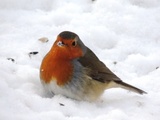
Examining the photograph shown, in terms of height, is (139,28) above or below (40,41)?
above

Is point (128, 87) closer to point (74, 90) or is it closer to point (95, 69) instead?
point (95, 69)

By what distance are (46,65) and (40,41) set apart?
1.06 m

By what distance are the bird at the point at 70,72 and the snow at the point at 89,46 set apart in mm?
91

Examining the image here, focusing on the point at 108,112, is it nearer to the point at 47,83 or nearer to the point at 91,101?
the point at 91,101

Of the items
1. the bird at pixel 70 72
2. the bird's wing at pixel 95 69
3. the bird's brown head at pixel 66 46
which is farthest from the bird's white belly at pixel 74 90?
the bird's brown head at pixel 66 46

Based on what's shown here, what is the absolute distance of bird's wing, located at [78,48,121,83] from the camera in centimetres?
491

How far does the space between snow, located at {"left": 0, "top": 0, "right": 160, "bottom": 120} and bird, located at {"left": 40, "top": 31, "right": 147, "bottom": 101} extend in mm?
91

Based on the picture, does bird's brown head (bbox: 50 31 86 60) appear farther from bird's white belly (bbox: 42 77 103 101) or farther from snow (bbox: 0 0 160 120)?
snow (bbox: 0 0 160 120)

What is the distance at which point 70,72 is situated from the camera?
15.6 ft

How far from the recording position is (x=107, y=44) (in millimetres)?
6090

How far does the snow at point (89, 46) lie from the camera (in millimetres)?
4367

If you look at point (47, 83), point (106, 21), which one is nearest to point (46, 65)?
point (47, 83)

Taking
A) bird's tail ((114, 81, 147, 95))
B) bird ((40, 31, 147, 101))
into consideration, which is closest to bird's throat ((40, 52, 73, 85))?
bird ((40, 31, 147, 101))

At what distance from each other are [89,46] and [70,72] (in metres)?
1.31
